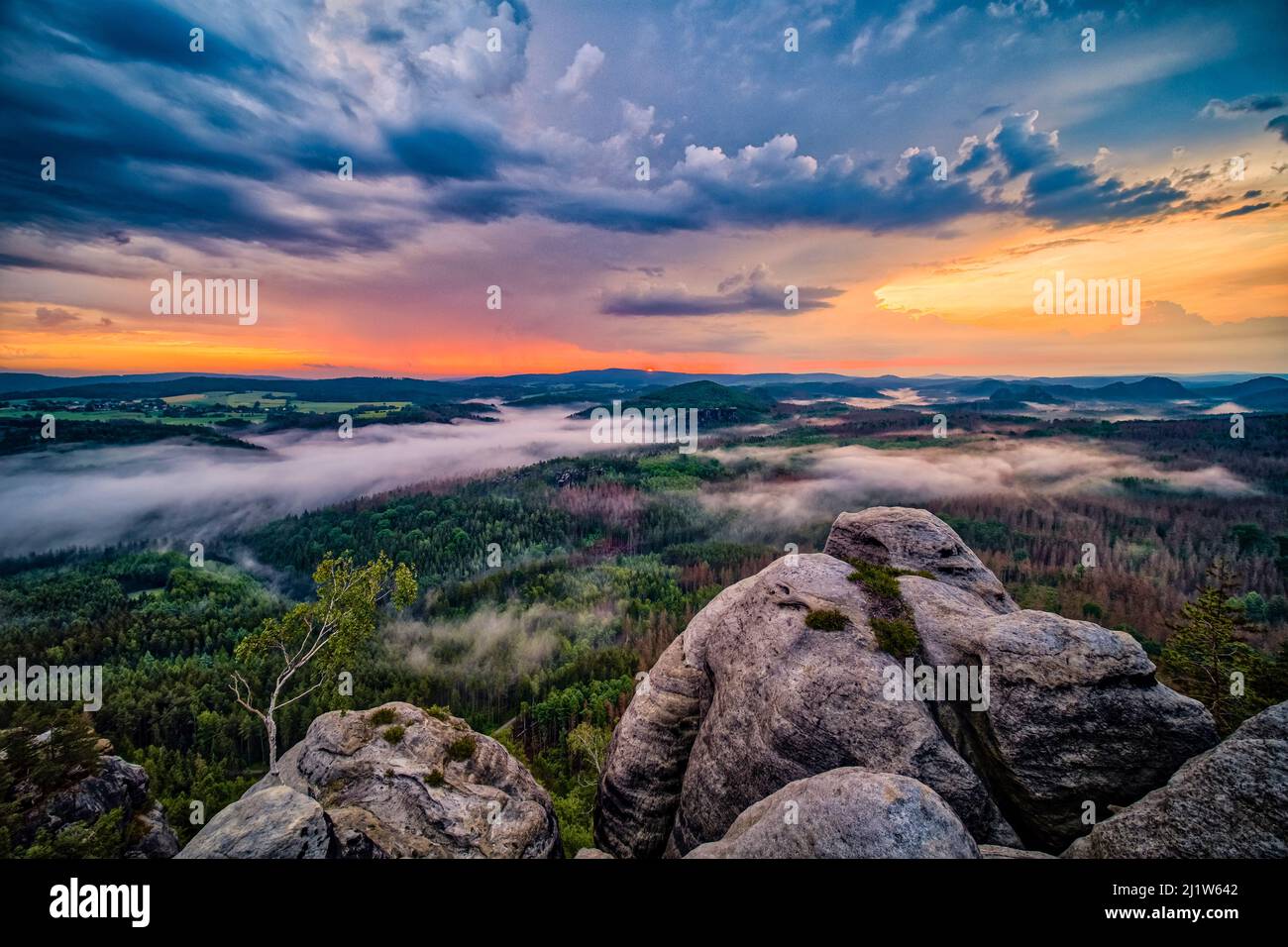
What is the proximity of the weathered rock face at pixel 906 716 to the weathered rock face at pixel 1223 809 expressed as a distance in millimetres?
3527

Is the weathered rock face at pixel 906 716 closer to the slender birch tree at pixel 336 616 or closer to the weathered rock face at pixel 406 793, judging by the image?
the weathered rock face at pixel 406 793

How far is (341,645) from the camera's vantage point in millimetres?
34094

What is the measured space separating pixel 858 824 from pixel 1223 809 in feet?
31.2

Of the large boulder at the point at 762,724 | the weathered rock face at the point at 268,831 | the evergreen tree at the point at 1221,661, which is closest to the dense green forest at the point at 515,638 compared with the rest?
the evergreen tree at the point at 1221,661

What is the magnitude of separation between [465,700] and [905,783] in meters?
125

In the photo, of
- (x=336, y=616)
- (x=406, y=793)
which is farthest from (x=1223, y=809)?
(x=336, y=616)

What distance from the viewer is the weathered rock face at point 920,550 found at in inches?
1078

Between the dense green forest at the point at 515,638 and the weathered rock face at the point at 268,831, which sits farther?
the dense green forest at the point at 515,638

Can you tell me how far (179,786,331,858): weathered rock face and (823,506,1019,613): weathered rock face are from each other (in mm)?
29069

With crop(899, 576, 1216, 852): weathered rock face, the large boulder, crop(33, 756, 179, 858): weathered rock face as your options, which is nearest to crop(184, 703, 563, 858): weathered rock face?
the large boulder

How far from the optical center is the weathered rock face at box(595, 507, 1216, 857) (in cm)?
1789
